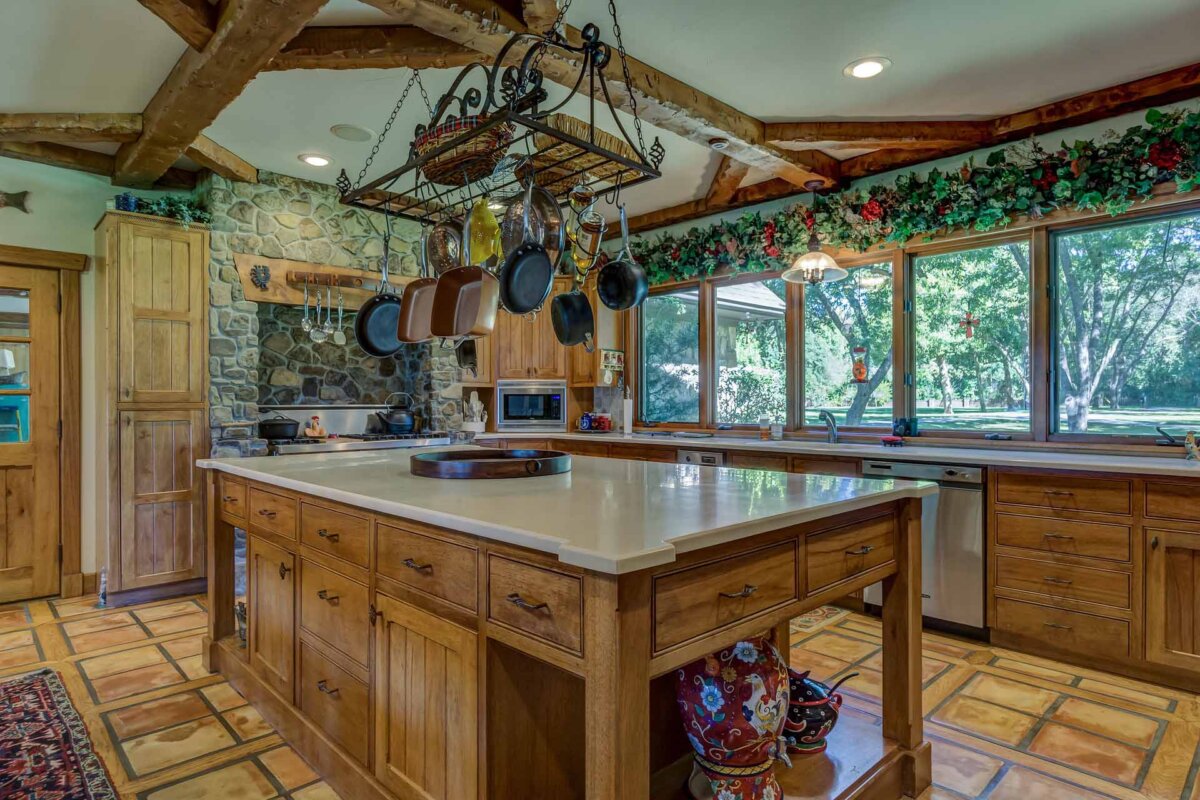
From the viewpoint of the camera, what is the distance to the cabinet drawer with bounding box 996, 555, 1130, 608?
9.17 ft

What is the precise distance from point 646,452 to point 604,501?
3.06m

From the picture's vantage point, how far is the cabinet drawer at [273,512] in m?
2.17

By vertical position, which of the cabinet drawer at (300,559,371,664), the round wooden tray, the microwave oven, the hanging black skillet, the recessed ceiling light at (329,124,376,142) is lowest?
the cabinet drawer at (300,559,371,664)

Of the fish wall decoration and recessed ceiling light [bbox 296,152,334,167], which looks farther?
recessed ceiling light [bbox 296,152,334,167]

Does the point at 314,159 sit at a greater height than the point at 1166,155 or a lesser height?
greater

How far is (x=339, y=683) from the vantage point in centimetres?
195

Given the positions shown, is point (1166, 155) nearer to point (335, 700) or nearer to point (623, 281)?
point (623, 281)

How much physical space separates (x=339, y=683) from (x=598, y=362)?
389cm

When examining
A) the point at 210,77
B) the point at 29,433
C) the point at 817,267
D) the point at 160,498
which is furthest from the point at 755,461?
the point at 29,433

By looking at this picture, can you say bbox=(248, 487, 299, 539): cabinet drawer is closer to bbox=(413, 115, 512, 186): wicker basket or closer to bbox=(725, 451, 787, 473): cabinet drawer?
bbox=(413, 115, 512, 186): wicker basket

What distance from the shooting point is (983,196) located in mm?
3576

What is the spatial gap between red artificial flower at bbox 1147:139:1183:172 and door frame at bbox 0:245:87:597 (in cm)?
592

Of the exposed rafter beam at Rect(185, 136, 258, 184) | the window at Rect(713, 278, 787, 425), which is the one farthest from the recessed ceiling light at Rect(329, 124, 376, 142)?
the window at Rect(713, 278, 787, 425)

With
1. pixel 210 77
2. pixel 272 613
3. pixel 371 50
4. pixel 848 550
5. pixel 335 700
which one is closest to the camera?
pixel 848 550
